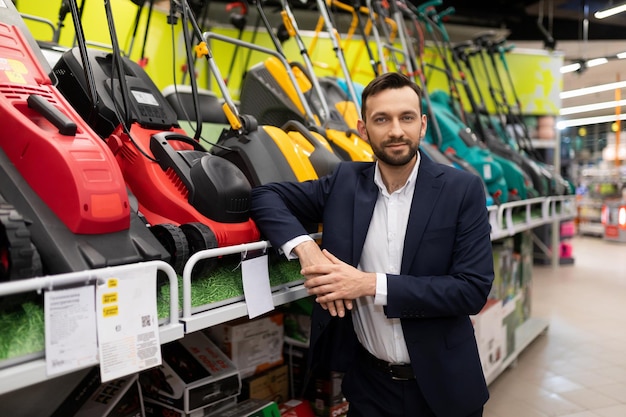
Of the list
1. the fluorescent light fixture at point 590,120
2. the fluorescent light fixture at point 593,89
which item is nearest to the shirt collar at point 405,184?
the fluorescent light fixture at point 593,89

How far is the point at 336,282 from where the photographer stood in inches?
52.3

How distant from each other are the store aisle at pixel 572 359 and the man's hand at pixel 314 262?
75.0 inches

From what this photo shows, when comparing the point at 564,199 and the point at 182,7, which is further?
the point at 564,199

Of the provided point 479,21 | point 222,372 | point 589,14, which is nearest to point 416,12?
point 222,372

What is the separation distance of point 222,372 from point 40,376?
0.91 m

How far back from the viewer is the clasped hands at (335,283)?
133 cm

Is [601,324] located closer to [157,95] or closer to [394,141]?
[394,141]

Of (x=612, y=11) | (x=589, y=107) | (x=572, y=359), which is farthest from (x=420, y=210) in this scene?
(x=589, y=107)

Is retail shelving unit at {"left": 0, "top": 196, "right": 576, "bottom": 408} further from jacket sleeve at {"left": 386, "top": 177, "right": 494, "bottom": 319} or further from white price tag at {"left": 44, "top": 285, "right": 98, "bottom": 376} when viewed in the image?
jacket sleeve at {"left": 386, "top": 177, "right": 494, "bottom": 319}

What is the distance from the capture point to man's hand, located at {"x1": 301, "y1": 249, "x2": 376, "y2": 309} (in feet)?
4.35

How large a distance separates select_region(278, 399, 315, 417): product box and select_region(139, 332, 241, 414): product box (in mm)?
346

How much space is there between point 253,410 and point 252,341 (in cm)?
30

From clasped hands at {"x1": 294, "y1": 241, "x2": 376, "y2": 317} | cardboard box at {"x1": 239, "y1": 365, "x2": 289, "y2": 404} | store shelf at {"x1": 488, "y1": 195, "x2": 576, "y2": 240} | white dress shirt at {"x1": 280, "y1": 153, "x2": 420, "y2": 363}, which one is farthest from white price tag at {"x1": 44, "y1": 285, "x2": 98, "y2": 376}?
store shelf at {"x1": 488, "y1": 195, "x2": 576, "y2": 240}

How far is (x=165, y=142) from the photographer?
4.88 feet
